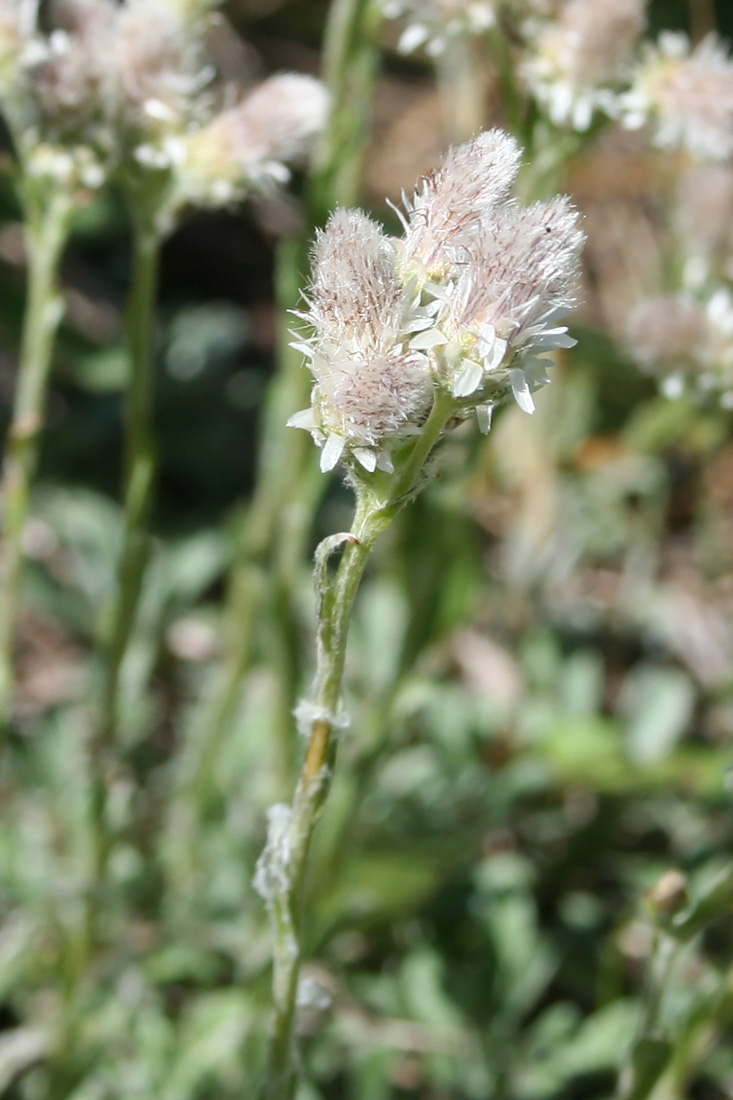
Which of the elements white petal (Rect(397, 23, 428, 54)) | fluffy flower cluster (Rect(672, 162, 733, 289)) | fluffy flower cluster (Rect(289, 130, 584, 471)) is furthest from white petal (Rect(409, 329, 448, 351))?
fluffy flower cluster (Rect(672, 162, 733, 289))

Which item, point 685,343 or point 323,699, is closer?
point 323,699

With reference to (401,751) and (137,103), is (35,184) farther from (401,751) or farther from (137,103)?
(401,751)

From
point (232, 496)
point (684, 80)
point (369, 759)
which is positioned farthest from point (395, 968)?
point (684, 80)

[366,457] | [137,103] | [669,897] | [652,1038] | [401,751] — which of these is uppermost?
[137,103]

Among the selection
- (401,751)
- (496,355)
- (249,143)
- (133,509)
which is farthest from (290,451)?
(496,355)

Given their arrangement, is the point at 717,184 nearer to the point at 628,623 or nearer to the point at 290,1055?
the point at 628,623

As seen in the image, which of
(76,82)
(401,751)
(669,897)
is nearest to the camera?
(669,897)
